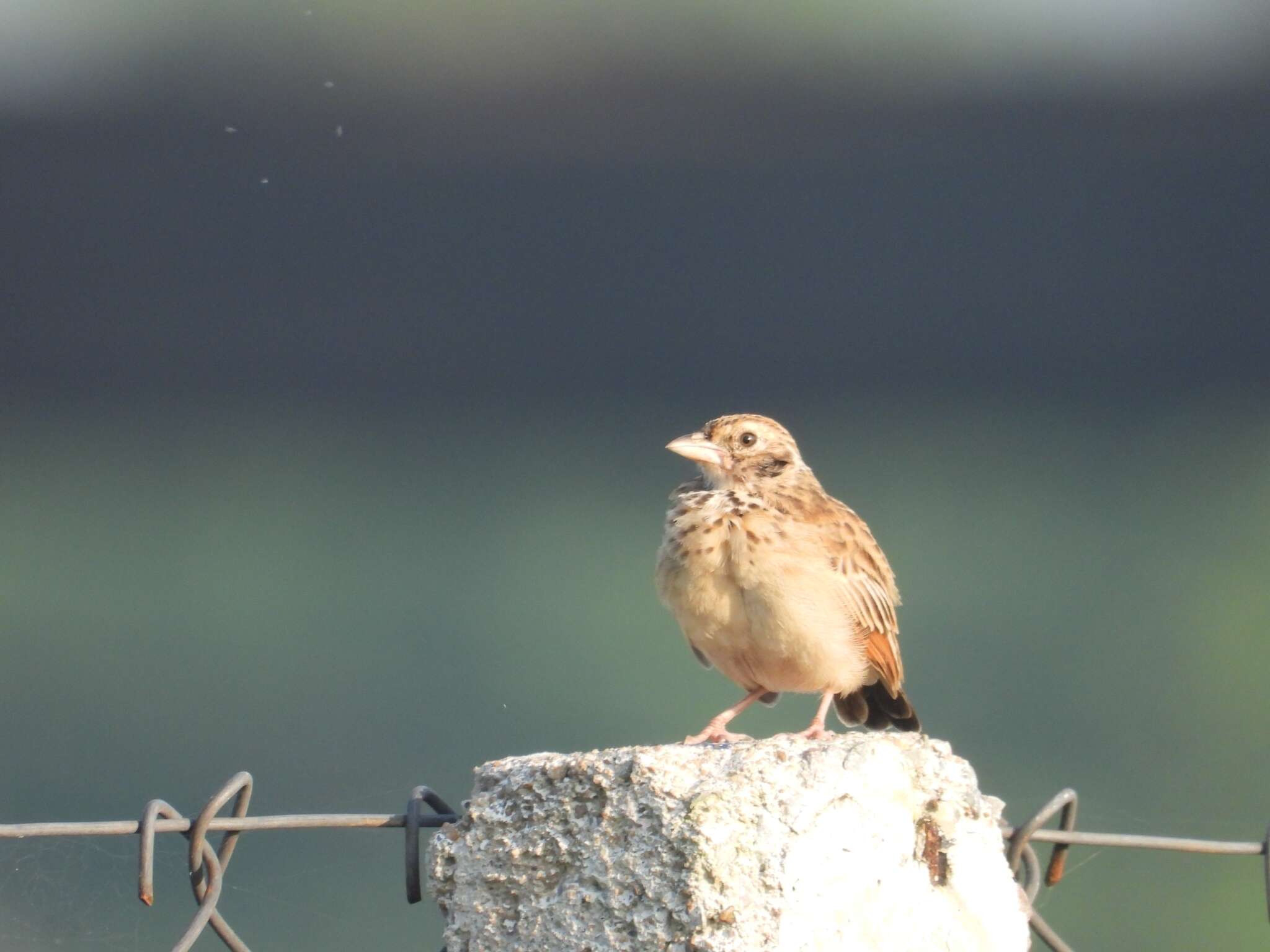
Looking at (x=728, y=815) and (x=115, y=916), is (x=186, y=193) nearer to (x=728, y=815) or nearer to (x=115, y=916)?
(x=115, y=916)

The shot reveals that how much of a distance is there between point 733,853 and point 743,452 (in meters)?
2.14

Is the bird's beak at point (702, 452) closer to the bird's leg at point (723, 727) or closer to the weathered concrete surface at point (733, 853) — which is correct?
the bird's leg at point (723, 727)

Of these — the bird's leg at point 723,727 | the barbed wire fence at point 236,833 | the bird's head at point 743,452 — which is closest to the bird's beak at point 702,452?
the bird's head at point 743,452

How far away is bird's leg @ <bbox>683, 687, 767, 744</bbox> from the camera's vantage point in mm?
2649

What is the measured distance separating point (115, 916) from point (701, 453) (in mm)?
2271

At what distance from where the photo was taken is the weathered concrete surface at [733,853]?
1.97 meters

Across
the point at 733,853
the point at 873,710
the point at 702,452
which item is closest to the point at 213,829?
the point at 733,853

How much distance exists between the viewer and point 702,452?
4000 mm

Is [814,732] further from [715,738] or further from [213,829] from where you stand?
[213,829]

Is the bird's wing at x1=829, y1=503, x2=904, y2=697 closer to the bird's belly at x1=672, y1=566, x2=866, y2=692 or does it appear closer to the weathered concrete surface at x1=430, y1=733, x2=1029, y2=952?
the bird's belly at x1=672, y1=566, x2=866, y2=692

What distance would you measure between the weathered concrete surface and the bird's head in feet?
5.85

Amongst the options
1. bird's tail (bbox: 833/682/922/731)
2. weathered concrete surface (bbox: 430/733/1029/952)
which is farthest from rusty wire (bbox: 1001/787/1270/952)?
bird's tail (bbox: 833/682/922/731)

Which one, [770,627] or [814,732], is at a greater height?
[770,627]

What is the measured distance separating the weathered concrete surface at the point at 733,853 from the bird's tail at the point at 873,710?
6.28ft
